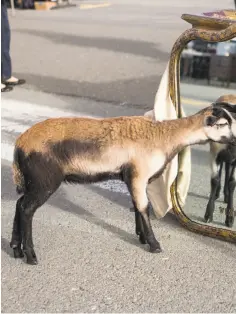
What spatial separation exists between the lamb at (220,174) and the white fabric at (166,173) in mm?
190

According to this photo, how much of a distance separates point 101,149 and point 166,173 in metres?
0.68

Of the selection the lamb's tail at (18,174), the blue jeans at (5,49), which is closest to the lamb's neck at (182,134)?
the lamb's tail at (18,174)

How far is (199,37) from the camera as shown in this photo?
3408mm

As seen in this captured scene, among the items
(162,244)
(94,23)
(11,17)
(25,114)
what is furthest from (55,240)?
(11,17)

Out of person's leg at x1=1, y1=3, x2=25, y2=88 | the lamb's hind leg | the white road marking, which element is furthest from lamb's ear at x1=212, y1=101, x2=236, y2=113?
person's leg at x1=1, y1=3, x2=25, y2=88

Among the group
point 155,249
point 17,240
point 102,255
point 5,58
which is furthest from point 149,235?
point 5,58

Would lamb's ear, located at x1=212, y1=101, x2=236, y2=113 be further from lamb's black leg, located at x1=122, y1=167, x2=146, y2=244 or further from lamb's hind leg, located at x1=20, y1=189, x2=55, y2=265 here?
lamb's hind leg, located at x1=20, y1=189, x2=55, y2=265

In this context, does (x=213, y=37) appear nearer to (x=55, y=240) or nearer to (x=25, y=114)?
(x=55, y=240)

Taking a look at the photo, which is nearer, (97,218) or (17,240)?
(17,240)

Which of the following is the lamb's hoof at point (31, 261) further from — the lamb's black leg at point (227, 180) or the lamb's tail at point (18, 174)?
the lamb's black leg at point (227, 180)

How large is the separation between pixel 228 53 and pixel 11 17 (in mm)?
13783

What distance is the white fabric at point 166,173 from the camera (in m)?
3.62

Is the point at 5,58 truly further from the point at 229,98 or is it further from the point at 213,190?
the point at 229,98

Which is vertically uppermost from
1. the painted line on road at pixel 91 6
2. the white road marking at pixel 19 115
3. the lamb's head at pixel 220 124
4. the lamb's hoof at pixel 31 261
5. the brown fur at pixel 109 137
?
the lamb's head at pixel 220 124
